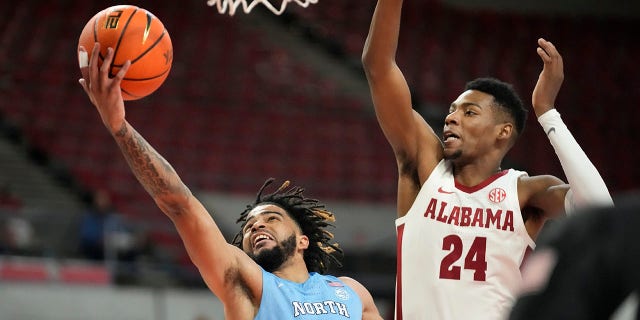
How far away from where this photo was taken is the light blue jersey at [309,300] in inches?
169

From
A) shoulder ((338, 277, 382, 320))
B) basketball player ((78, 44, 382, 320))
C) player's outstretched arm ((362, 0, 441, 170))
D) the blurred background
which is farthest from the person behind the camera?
the blurred background

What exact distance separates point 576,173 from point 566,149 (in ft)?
0.49

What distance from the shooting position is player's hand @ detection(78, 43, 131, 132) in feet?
10.8

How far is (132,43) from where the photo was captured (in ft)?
12.1

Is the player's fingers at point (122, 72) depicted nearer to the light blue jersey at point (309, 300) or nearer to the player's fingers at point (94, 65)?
the player's fingers at point (94, 65)

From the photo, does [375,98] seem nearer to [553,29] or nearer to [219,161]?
[219,161]

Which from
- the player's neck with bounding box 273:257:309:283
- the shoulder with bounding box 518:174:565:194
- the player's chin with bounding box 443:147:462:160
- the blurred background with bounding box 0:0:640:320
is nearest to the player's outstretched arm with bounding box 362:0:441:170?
the player's chin with bounding box 443:147:462:160

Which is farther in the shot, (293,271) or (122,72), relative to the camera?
(293,271)

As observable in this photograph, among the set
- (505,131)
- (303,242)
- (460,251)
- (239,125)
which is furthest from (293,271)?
(239,125)

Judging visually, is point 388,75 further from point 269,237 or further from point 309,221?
point 309,221

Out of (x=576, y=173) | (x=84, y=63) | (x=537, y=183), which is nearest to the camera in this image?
(x=84, y=63)

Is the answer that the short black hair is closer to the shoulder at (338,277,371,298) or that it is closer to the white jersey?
the white jersey

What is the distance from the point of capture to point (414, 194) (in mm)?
4133

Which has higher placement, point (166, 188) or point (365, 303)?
point (166, 188)
